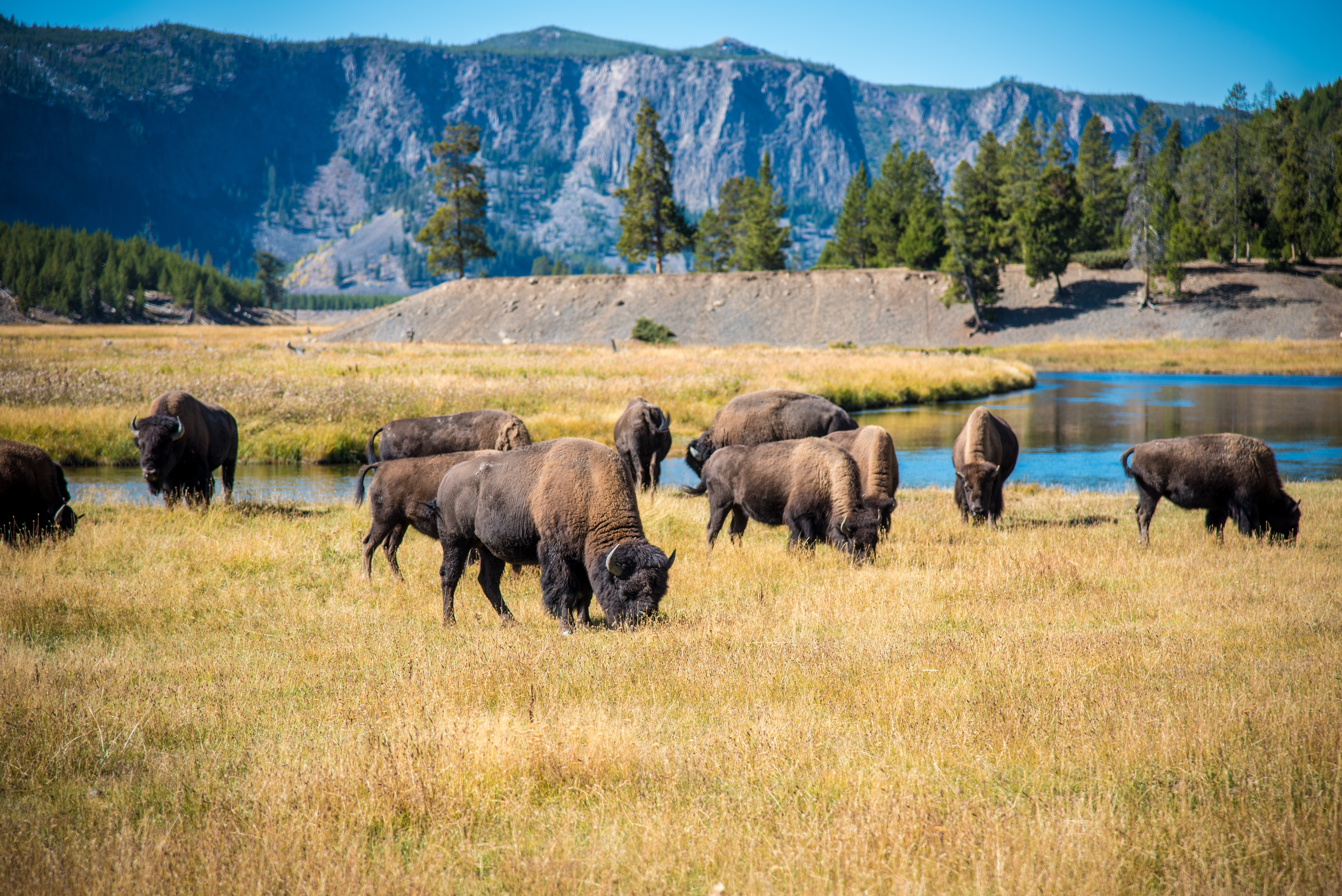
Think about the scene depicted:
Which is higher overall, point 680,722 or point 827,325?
point 827,325

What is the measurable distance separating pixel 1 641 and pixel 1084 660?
9162 mm

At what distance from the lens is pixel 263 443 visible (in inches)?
1021

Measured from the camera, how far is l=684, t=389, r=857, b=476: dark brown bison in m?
17.8

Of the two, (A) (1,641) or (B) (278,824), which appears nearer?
(B) (278,824)

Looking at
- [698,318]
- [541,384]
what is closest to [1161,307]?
[698,318]

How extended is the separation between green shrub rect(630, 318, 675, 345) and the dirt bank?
9.94 feet

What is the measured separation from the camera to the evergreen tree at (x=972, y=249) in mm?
72938

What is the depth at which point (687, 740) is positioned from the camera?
17.8 feet

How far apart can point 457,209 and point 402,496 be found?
8426 centimetres

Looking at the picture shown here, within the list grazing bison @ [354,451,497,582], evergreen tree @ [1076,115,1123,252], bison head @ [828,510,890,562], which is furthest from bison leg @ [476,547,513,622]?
evergreen tree @ [1076,115,1123,252]

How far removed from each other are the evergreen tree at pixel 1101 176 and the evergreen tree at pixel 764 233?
3250cm

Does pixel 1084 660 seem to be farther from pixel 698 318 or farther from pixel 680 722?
pixel 698 318

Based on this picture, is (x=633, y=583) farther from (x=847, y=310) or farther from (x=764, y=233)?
(x=764, y=233)

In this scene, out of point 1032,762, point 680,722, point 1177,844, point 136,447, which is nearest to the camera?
point 1177,844
